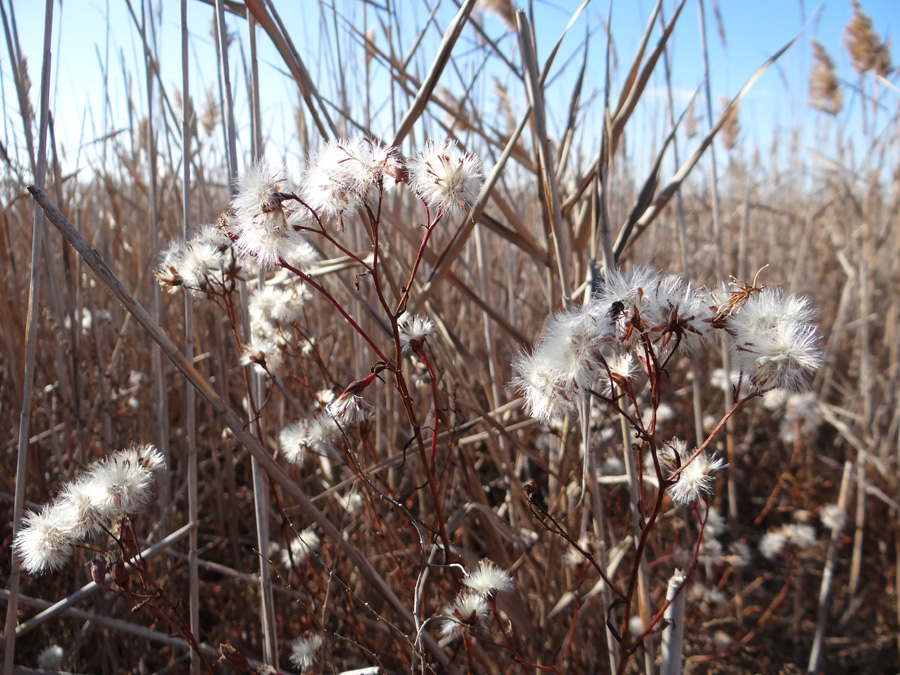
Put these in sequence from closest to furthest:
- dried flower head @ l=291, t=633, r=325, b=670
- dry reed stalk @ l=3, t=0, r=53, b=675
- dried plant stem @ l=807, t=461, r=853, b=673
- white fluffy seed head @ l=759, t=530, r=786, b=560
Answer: dry reed stalk @ l=3, t=0, r=53, b=675
dried flower head @ l=291, t=633, r=325, b=670
dried plant stem @ l=807, t=461, r=853, b=673
white fluffy seed head @ l=759, t=530, r=786, b=560

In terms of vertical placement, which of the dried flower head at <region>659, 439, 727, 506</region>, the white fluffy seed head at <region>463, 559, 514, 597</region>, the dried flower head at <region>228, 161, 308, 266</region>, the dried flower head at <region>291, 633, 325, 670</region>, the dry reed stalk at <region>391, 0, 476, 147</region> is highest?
the dry reed stalk at <region>391, 0, 476, 147</region>

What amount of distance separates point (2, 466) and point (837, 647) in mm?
2282

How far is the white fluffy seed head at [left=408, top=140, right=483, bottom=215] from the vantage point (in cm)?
54

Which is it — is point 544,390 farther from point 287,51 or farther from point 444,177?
point 287,51

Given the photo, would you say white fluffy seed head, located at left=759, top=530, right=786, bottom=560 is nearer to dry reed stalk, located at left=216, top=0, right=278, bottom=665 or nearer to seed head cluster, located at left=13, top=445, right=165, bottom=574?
dry reed stalk, located at left=216, top=0, right=278, bottom=665

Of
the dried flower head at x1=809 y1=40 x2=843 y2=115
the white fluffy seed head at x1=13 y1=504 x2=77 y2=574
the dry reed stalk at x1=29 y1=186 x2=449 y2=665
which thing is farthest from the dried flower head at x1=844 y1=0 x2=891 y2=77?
the white fluffy seed head at x1=13 y1=504 x2=77 y2=574

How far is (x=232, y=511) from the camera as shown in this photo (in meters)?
1.41

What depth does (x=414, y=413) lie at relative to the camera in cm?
76

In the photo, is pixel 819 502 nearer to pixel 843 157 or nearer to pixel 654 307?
pixel 843 157

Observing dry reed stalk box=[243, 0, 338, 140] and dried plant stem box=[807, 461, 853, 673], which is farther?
dried plant stem box=[807, 461, 853, 673]

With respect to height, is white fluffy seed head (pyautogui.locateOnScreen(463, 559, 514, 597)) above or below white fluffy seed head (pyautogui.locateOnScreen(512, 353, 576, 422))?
below

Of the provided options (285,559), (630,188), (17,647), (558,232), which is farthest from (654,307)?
(630,188)

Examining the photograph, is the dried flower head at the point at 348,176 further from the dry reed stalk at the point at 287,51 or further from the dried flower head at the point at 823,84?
the dried flower head at the point at 823,84

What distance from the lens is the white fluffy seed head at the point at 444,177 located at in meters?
0.54
